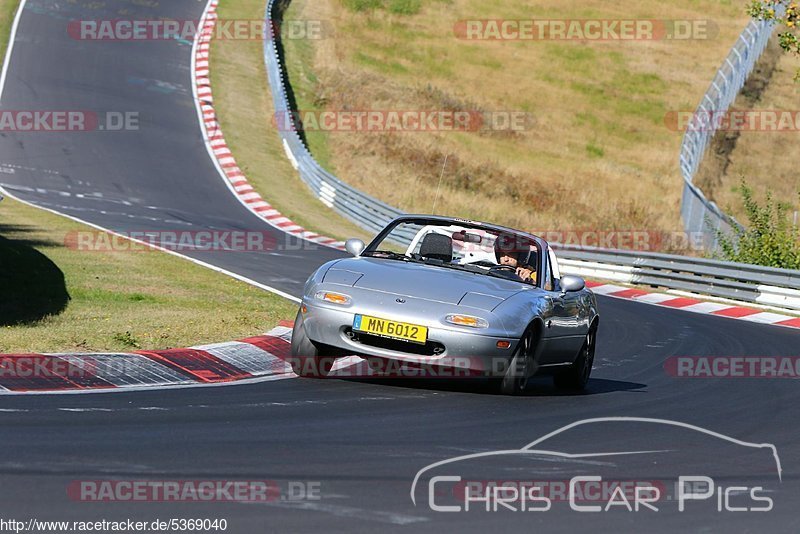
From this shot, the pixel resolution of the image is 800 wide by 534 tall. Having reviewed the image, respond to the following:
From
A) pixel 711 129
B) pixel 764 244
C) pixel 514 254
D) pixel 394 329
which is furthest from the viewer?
pixel 711 129

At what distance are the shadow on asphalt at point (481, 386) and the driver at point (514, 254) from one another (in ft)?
3.41

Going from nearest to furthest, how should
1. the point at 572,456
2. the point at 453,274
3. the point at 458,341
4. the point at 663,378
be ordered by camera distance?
the point at 572,456
the point at 458,341
the point at 453,274
the point at 663,378

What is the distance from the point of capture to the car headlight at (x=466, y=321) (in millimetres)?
9570

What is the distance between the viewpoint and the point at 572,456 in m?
7.50

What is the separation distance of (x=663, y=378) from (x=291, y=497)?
301 inches

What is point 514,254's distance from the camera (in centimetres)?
1120

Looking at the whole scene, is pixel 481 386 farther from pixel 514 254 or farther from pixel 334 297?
pixel 334 297

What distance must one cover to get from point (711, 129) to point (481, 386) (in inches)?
1308

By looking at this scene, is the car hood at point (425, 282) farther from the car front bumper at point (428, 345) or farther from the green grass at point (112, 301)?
the green grass at point (112, 301)

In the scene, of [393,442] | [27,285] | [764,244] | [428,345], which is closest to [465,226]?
[428,345]

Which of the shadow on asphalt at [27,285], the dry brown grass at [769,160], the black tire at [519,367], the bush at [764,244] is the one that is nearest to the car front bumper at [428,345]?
the black tire at [519,367]

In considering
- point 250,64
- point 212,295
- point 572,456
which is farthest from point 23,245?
point 250,64

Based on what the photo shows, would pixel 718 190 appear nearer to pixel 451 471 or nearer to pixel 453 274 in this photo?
pixel 453 274

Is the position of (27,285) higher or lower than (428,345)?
lower
